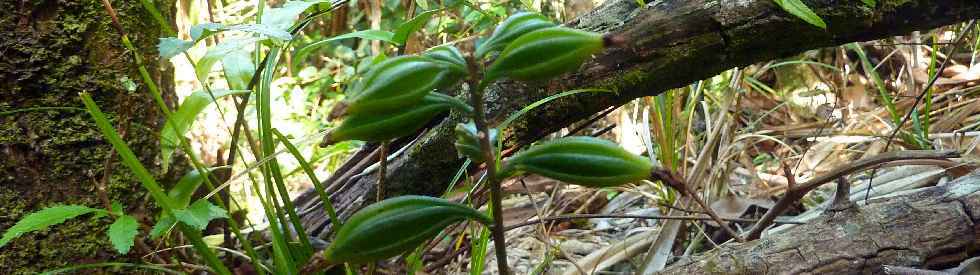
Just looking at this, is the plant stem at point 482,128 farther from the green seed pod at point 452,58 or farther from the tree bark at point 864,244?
the tree bark at point 864,244

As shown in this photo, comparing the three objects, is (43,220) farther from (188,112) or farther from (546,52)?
(546,52)

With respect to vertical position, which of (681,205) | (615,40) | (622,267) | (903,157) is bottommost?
(622,267)

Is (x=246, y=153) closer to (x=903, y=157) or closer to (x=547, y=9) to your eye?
(x=547, y=9)

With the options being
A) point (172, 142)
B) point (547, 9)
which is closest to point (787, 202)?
point (172, 142)

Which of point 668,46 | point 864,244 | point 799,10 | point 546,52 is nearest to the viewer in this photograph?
point 546,52

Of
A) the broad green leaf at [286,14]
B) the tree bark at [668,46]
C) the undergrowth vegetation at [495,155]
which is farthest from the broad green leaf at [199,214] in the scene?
the tree bark at [668,46]

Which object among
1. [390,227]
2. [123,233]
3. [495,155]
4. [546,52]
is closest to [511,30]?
[546,52]

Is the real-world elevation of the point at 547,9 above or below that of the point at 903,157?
above
